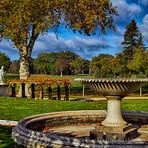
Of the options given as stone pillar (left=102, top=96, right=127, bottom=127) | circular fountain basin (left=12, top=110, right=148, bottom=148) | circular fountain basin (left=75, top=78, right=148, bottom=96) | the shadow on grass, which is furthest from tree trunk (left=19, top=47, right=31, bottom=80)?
circular fountain basin (left=75, top=78, right=148, bottom=96)

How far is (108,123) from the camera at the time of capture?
37.7ft

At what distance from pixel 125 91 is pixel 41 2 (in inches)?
793

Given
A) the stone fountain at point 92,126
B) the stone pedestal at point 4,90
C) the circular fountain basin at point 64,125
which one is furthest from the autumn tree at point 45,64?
the stone fountain at point 92,126

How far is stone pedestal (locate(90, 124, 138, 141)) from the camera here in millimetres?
11039

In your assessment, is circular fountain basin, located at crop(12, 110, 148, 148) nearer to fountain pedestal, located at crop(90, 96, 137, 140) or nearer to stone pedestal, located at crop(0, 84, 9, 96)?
fountain pedestal, located at crop(90, 96, 137, 140)

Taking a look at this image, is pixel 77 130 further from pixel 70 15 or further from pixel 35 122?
pixel 70 15

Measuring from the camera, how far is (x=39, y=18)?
3038 cm

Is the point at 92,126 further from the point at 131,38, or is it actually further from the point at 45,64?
the point at 45,64

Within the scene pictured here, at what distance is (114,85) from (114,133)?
142 centimetres

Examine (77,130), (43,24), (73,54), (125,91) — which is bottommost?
(77,130)

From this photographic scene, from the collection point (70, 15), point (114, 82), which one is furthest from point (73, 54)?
point (114, 82)

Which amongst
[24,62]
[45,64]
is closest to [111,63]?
[24,62]

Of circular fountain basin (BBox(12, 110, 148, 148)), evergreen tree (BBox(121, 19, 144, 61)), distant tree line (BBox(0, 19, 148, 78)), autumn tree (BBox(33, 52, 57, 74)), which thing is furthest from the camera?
autumn tree (BBox(33, 52, 57, 74))

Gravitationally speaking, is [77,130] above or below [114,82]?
below
